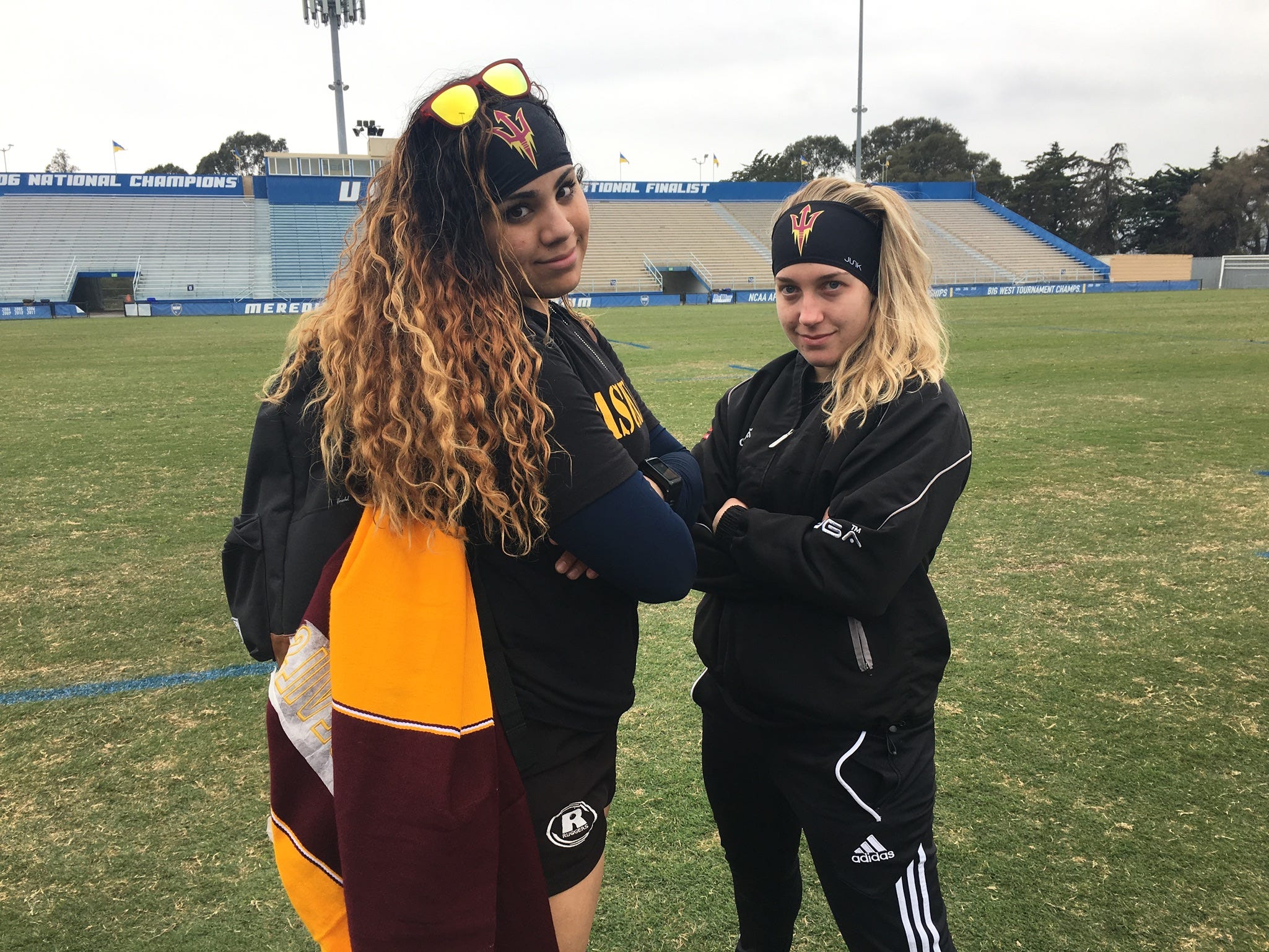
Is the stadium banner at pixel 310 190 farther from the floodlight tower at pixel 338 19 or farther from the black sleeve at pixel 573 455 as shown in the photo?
the black sleeve at pixel 573 455

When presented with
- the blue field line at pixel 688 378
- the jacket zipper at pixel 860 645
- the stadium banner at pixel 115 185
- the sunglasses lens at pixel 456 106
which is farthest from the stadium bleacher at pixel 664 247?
the sunglasses lens at pixel 456 106

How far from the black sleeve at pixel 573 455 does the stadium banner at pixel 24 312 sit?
119 ft

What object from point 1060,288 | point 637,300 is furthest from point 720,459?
point 1060,288

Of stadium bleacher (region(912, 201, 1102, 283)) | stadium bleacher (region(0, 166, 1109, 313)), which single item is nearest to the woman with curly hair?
stadium bleacher (region(0, 166, 1109, 313))

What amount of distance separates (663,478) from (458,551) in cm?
41

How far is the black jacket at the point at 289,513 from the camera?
1.35 metres

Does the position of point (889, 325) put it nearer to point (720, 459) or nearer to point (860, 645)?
point (720, 459)

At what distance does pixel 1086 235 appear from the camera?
62.6 meters

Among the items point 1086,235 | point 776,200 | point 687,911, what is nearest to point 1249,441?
point 687,911

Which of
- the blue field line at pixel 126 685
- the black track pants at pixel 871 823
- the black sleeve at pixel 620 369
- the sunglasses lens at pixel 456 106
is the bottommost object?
the blue field line at pixel 126 685

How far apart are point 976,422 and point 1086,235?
63.3 m

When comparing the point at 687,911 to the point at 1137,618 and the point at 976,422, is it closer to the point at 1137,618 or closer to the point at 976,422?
the point at 1137,618

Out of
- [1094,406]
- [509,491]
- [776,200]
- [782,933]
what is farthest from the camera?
[776,200]

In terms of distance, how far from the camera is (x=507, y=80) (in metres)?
1.41
